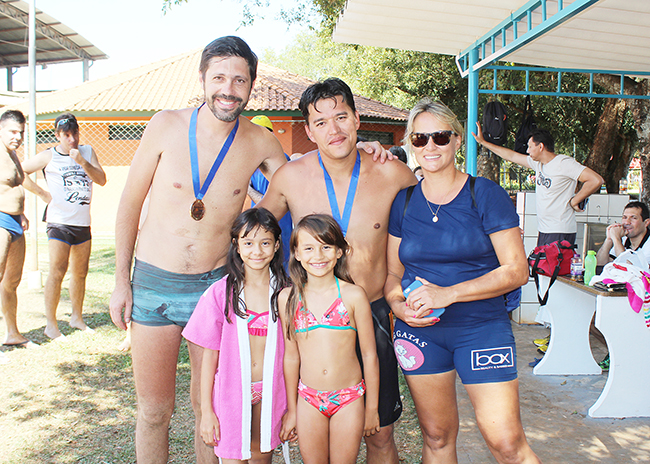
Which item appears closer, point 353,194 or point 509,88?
point 353,194

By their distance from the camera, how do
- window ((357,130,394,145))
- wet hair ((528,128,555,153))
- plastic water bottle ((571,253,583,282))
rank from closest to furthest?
1. plastic water bottle ((571,253,583,282))
2. wet hair ((528,128,555,153))
3. window ((357,130,394,145))

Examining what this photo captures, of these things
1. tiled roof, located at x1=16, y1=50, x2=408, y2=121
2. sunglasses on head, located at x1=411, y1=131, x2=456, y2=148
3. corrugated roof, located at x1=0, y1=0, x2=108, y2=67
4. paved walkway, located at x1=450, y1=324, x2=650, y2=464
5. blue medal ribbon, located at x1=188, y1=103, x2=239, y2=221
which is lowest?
paved walkway, located at x1=450, y1=324, x2=650, y2=464

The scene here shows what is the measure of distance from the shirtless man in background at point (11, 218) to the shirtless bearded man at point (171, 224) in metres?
3.37

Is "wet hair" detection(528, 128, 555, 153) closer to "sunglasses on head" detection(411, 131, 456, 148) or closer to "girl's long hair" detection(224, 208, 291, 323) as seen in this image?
"sunglasses on head" detection(411, 131, 456, 148)

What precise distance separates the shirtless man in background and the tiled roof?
11299 millimetres

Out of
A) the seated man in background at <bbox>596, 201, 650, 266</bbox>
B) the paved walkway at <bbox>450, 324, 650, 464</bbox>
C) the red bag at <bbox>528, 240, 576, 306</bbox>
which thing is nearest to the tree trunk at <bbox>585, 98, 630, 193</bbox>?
the seated man in background at <bbox>596, 201, 650, 266</bbox>

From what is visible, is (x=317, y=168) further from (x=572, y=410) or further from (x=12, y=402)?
(x=12, y=402)

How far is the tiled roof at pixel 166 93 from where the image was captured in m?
17.0

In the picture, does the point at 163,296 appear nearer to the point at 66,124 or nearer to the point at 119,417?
the point at 119,417

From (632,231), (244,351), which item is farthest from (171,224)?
(632,231)

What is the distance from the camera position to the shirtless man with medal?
2574mm

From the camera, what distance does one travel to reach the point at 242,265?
2559 mm

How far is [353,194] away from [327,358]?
0.86 metres

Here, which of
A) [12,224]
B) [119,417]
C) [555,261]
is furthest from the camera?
[12,224]
